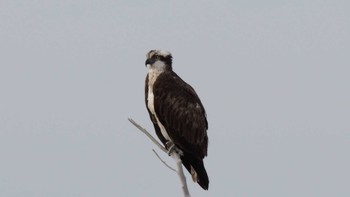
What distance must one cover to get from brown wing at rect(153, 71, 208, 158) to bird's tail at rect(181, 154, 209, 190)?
350 millimetres

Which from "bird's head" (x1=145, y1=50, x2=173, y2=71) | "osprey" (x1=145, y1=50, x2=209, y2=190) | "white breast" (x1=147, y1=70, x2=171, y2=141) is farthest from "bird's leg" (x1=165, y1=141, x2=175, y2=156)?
"bird's head" (x1=145, y1=50, x2=173, y2=71)

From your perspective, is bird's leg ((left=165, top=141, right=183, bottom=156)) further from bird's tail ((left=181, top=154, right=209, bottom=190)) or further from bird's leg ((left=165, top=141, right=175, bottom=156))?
bird's tail ((left=181, top=154, right=209, bottom=190))

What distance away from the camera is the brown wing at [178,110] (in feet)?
47.0

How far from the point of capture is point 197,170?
1377 cm

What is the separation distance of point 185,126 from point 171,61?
49.0 inches

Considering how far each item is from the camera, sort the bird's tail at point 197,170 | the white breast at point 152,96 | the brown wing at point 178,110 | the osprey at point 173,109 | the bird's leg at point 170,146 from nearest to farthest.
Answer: the bird's tail at point 197,170
the bird's leg at point 170,146
the osprey at point 173,109
the brown wing at point 178,110
the white breast at point 152,96

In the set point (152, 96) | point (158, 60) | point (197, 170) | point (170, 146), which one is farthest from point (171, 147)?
point (158, 60)

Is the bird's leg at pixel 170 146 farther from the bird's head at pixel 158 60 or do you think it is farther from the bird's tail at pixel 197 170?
the bird's head at pixel 158 60

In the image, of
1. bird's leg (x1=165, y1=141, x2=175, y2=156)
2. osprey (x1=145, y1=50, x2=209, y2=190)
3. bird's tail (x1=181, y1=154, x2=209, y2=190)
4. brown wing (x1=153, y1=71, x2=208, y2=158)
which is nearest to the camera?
bird's tail (x1=181, y1=154, x2=209, y2=190)

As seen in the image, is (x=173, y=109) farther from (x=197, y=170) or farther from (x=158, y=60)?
(x=197, y=170)

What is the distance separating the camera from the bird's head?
14.6 m

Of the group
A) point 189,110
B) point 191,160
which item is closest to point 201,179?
point 191,160

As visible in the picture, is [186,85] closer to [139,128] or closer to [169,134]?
[169,134]

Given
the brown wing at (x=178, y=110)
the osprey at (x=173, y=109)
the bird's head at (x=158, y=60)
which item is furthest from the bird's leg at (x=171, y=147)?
the bird's head at (x=158, y=60)
